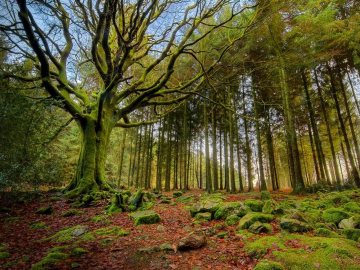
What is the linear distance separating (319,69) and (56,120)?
56.8ft

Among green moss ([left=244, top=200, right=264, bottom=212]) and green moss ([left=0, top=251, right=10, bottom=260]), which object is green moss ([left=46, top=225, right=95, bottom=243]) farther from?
green moss ([left=244, top=200, right=264, bottom=212])

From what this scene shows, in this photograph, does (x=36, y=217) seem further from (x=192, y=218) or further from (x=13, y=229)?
(x=192, y=218)

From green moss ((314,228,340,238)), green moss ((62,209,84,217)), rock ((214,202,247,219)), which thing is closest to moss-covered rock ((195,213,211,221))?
rock ((214,202,247,219))

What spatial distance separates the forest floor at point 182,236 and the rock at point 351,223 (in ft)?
0.06

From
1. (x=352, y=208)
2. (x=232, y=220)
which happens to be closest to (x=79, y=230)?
(x=232, y=220)

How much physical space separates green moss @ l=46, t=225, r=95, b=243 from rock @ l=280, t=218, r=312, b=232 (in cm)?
426

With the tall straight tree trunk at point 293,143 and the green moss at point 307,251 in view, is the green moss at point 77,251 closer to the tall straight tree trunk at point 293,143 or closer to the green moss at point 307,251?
the green moss at point 307,251

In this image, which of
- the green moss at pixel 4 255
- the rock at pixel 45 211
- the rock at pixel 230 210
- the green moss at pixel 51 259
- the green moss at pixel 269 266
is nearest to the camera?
the green moss at pixel 269 266

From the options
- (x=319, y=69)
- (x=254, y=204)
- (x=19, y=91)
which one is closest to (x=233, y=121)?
(x=319, y=69)

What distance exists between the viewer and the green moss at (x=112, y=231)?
583 cm

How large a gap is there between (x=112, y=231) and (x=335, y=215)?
17.4 ft

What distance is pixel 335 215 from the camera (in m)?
5.57

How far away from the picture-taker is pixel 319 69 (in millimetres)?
17281

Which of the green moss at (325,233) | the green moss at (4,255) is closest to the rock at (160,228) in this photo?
the green moss at (4,255)
